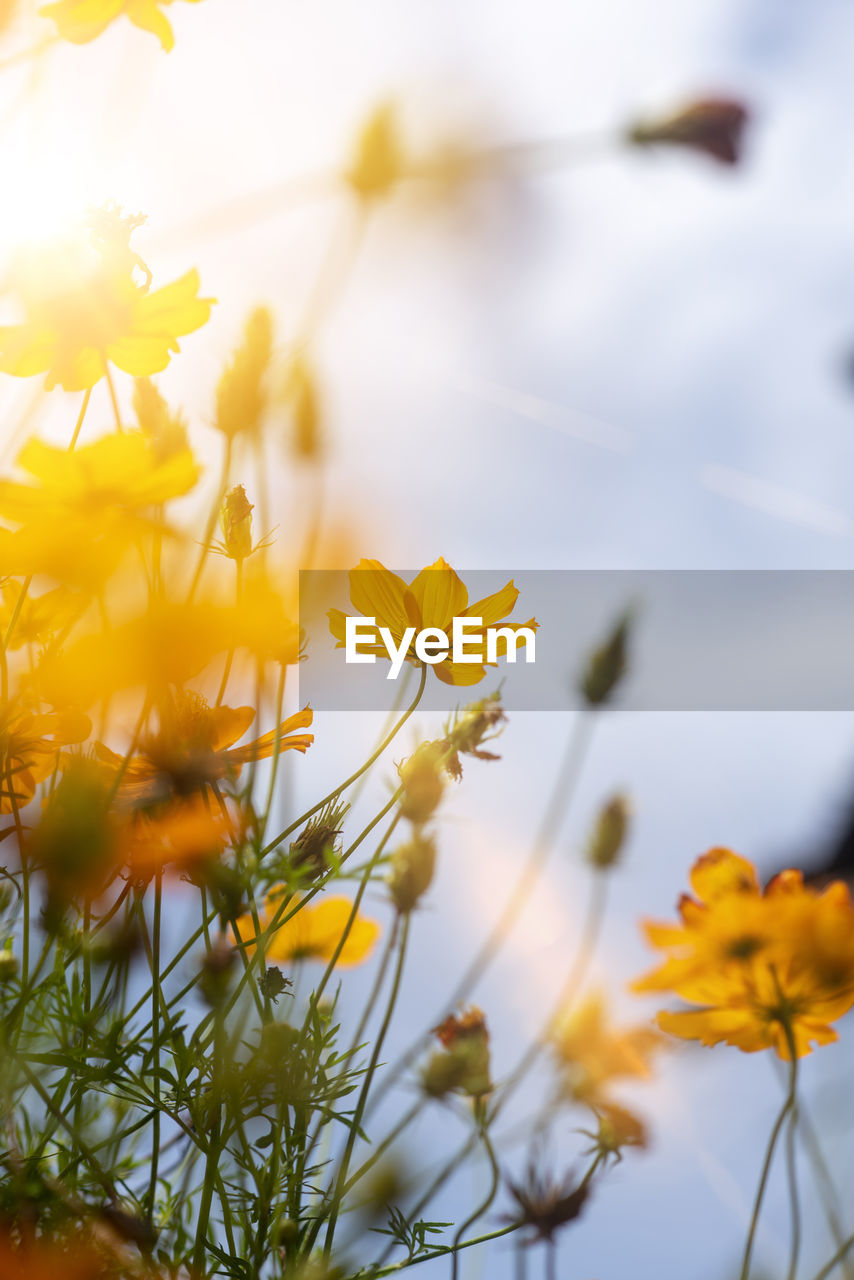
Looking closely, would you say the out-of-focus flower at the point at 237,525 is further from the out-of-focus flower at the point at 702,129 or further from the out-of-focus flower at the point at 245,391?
the out-of-focus flower at the point at 702,129

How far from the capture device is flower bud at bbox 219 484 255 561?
33 centimetres

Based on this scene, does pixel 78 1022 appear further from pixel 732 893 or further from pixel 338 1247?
pixel 732 893

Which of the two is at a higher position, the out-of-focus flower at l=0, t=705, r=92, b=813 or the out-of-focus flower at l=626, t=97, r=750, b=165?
the out-of-focus flower at l=626, t=97, r=750, b=165

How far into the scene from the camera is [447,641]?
364 mm

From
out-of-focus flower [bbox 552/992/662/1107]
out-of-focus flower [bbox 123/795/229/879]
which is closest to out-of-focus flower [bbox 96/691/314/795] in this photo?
out-of-focus flower [bbox 123/795/229/879]

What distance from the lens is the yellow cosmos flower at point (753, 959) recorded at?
1.27 feet

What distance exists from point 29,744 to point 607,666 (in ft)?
1.10

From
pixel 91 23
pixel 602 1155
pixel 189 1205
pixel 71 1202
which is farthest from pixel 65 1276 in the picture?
pixel 91 23

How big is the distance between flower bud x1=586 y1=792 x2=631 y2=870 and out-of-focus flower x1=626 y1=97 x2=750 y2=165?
14.5 inches

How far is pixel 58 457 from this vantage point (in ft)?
0.88

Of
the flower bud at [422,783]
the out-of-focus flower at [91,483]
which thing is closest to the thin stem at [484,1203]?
the flower bud at [422,783]

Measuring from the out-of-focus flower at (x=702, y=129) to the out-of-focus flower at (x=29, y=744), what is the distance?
322 millimetres

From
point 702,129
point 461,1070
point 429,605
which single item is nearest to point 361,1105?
point 461,1070

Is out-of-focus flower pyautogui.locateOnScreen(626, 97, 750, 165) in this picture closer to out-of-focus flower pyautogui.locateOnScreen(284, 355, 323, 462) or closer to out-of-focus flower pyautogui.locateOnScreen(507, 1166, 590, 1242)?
out-of-focus flower pyautogui.locateOnScreen(284, 355, 323, 462)
